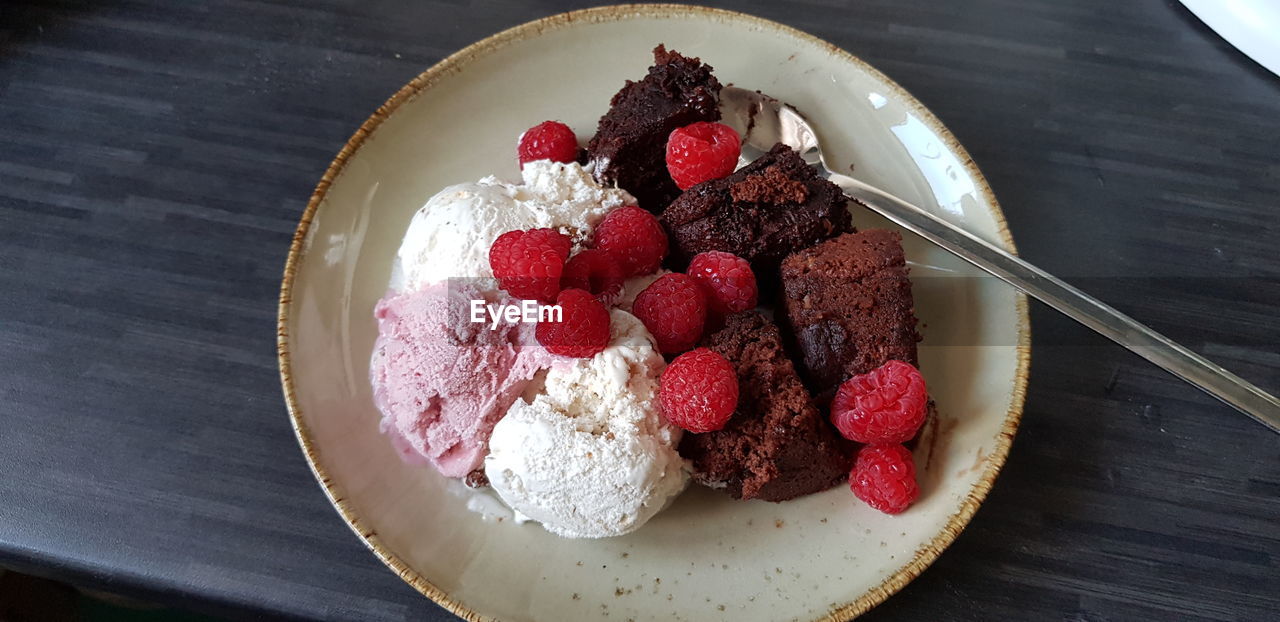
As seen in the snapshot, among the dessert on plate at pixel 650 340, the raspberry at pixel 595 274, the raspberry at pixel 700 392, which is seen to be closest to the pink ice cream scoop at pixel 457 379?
the dessert on plate at pixel 650 340

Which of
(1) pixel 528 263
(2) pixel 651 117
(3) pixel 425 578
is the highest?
(2) pixel 651 117

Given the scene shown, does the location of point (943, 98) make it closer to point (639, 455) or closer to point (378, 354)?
point (639, 455)

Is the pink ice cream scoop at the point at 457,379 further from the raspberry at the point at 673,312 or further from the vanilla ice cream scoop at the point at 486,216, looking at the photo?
the raspberry at the point at 673,312

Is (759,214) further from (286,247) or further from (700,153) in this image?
(286,247)

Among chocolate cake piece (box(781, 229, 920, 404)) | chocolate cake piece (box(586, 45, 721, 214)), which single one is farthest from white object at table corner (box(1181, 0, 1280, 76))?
chocolate cake piece (box(586, 45, 721, 214))

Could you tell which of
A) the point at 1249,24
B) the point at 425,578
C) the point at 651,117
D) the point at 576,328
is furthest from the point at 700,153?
the point at 1249,24
